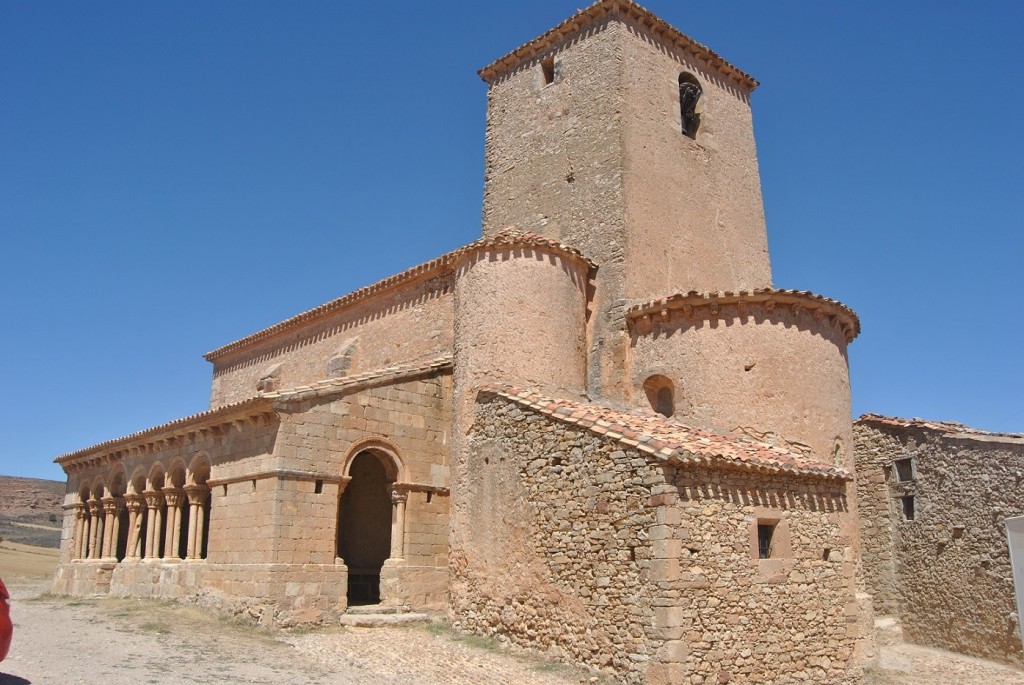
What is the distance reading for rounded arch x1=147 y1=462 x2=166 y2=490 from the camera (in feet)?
61.2

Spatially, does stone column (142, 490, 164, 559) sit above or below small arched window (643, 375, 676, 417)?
below

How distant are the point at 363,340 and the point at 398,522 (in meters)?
6.17

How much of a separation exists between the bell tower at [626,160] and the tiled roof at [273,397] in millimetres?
3263

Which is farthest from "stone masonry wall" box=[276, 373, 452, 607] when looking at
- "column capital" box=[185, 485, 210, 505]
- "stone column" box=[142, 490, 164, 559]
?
"stone column" box=[142, 490, 164, 559]

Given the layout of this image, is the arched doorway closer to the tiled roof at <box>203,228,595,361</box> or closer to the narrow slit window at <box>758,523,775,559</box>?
the tiled roof at <box>203,228,595,361</box>

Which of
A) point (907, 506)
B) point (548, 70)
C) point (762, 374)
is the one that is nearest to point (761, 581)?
point (762, 374)

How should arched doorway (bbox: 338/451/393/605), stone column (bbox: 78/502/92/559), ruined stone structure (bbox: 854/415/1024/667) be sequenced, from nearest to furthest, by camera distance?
ruined stone structure (bbox: 854/415/1024/667)
arched doorway (bbox: 338/451/393/605)
stone column (bbox: 78/502/92/559)

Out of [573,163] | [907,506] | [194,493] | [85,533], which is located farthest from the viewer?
[85,533]

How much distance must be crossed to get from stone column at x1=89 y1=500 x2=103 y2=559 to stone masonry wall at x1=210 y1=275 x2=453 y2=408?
5010mm

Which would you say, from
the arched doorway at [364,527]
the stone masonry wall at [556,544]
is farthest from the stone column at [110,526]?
the stone masonry wall at [556,544]

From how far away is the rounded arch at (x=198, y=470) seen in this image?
1670 cm

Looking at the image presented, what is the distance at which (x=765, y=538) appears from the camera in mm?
11477

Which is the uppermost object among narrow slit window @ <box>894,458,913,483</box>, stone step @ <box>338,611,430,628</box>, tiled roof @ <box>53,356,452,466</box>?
tiled roof @ <box>53,356,452,466</box>

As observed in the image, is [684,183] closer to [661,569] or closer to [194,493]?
[661,569]
